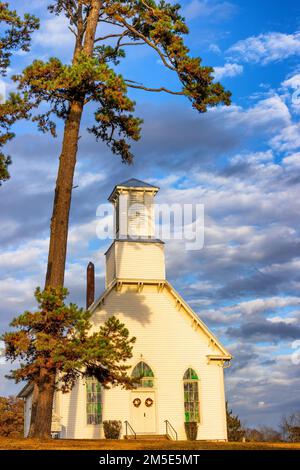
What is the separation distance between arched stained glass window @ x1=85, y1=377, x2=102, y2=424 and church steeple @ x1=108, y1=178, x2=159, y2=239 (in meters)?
7.61

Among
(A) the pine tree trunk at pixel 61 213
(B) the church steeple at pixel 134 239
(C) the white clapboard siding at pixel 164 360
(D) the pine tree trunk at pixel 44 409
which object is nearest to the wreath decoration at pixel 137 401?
(C) the white clapboard siding at pixel 164 360

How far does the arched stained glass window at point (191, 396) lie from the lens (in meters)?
30.4

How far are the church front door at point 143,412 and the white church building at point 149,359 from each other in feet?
0.15

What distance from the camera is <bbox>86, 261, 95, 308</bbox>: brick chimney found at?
118 ft

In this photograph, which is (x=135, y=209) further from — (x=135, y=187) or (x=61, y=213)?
(x=61, y=213)

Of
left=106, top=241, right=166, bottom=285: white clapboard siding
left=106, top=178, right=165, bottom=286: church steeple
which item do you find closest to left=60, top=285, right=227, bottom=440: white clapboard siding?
left=106, top=241, right=166, bottom=285: white clapboard siding

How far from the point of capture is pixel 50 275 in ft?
57.3

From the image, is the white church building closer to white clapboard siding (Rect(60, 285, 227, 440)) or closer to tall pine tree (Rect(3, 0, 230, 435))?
white clapboard siding (Rect(60, 285, 227, 440))

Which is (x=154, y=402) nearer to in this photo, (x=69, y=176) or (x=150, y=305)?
(x=150, y=305)

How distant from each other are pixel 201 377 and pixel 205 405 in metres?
1.31

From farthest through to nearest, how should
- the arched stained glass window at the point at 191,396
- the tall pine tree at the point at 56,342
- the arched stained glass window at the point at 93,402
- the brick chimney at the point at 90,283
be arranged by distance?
1. the brick chimney at the point at 90,283
2. the arched stained glass window at the point at 191,396
3. the arched stained glass window at the point at 93,402
4. the tall pine tree at the point at 56,342

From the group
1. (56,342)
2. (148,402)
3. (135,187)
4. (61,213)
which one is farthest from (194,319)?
(56,342)

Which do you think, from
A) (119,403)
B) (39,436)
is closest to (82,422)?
(119,403)

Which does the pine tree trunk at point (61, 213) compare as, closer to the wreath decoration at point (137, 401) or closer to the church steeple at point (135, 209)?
the wreath decoration at point (137, 401)
